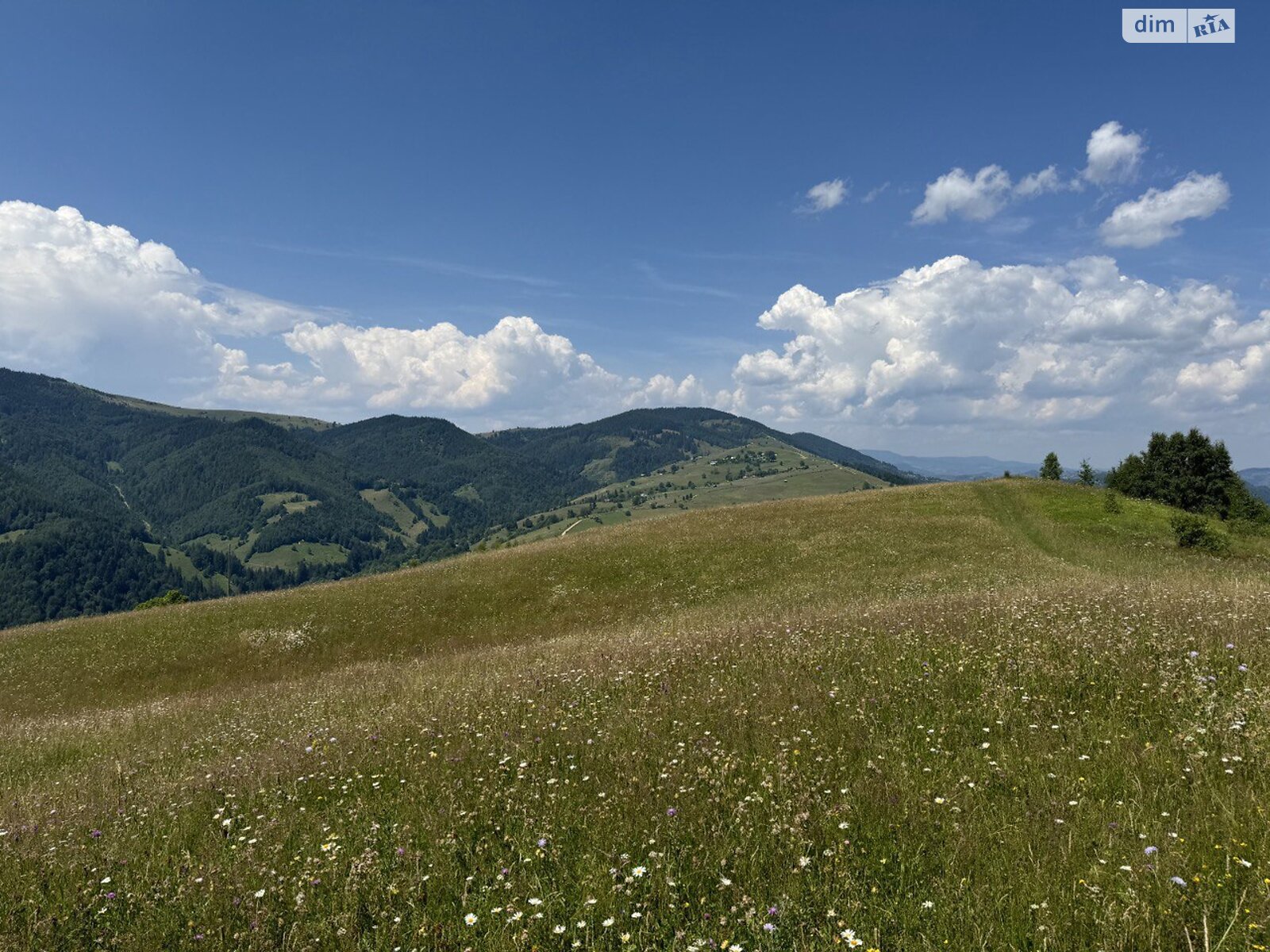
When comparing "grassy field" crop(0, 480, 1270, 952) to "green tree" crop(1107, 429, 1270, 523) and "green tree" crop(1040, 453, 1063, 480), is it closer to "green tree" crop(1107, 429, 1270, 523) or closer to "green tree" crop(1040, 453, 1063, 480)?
"green tree" crop(1040, 453, 1063, 480)

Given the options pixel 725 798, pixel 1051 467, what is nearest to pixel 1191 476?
pixel 1051 467

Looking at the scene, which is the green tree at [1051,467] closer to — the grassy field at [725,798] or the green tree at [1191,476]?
the green tree at [1191,476]

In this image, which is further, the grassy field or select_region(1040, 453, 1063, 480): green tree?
select_region(1040, 453, 1063, 480): green tree

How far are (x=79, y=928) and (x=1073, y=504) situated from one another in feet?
164

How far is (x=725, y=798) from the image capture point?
6.05 m

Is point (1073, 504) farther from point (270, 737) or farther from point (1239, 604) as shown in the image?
point (270, 737)

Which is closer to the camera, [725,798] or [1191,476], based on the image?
[725,798]

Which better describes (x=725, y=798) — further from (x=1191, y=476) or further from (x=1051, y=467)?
(x=1191, y=476)

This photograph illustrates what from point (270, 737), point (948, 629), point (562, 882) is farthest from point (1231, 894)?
point (270, 737)

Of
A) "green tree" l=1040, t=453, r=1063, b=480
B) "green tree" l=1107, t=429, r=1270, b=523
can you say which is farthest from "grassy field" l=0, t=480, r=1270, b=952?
"green tree" l=1107, t=429, r=1270, b=523

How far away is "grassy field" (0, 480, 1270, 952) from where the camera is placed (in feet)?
14.6

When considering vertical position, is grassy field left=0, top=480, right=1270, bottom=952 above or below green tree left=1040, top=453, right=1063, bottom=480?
below

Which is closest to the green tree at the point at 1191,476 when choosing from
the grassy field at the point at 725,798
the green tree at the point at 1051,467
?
the green tree at the point at 1051,467

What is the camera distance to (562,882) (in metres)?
5.06
